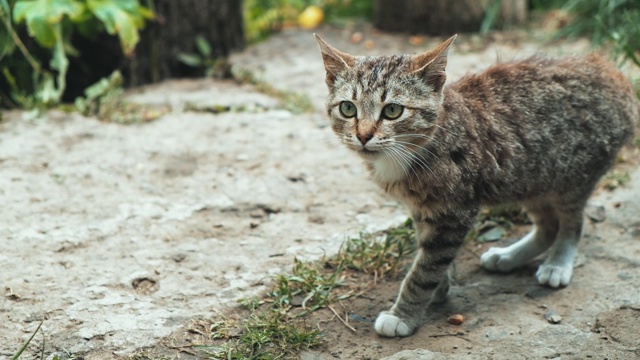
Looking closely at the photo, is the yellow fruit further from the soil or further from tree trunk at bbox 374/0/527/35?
the soil

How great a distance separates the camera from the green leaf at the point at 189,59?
6.83 metres

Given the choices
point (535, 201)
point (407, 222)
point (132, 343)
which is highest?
point (535, 201)

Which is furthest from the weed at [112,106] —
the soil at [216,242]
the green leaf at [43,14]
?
the green leaf at [43,14]

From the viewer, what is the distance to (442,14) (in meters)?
7.52

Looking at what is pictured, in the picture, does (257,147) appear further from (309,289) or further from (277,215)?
(309,289)

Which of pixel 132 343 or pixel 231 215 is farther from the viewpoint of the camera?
pixel 231 215

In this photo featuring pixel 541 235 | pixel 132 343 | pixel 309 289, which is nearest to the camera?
pixel 132 343

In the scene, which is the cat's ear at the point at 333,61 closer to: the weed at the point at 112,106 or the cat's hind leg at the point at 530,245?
the cat's hind leg at the point at 530,245

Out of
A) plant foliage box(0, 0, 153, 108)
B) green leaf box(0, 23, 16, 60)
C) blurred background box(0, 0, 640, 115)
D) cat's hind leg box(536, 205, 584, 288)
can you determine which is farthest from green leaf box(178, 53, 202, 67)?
cat's hind leg box(536, 205, 584, 288)

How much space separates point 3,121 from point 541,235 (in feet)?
13.1

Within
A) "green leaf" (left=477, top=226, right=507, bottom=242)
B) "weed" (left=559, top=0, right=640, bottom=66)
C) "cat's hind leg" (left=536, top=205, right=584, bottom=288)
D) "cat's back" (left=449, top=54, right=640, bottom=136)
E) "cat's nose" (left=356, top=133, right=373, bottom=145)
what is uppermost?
"weed" (left=559, top=0, right=640, bottom=66)

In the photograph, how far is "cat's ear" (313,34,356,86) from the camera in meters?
3.63

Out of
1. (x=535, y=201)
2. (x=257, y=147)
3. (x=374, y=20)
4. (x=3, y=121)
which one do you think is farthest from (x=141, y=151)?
(x=374, y=20)

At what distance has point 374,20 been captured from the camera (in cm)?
→ 802
